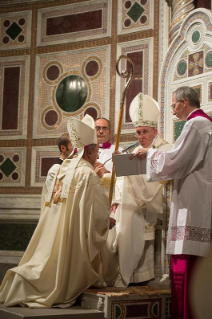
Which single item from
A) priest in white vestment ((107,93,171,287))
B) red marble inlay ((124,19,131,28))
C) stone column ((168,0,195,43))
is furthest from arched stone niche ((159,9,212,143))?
red marble inlay ((124,19,131,28))

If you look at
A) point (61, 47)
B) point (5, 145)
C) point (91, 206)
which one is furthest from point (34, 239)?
point (61, 47)

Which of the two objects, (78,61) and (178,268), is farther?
(78,61)

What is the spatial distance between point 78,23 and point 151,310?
15.7 feet

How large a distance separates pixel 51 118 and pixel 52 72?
73 cm

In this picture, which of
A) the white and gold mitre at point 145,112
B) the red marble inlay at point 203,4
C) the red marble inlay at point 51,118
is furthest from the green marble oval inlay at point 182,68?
the red marble inlay at point 51,118

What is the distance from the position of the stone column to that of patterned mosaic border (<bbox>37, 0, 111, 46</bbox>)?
49.2 inches

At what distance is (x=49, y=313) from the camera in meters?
5.00

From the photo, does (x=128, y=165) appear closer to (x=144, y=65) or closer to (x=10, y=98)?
(x=144, y=65)

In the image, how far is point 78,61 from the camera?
28.3 ft

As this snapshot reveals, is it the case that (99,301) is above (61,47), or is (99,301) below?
below

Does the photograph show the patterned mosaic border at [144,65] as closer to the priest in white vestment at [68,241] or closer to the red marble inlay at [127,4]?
the red marble inlay at [127,4]

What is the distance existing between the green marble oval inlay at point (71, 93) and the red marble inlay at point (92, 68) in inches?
5.9

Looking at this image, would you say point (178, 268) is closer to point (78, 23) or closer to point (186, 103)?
point (186, 103)

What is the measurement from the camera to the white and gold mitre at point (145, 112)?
21.1 ft
